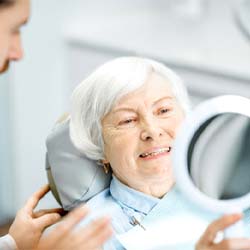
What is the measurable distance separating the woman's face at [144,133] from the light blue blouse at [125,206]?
1 centimetres

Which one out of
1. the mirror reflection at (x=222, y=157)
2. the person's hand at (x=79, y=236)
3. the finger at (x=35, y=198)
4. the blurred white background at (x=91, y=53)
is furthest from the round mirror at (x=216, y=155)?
the blurred white background at (x=91, y=53)

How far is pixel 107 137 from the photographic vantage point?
3.21 ft

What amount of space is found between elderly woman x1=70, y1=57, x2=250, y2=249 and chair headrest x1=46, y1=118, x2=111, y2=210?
33mm

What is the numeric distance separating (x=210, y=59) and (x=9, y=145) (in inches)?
21.6

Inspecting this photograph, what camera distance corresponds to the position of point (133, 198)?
38.2 inches

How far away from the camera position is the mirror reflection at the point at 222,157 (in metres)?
0.84

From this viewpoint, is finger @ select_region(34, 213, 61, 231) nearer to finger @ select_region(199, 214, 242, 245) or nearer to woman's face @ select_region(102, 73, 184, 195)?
woman's face @ select_region(102, 73, 184, 195)

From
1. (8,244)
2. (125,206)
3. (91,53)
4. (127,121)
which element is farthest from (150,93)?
(91,53)

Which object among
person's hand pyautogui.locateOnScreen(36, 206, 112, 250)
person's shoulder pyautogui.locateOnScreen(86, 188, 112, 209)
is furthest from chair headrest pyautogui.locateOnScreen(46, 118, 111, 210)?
person's hand pyautogui.locateOnScreen(36, 206, 112, 250)

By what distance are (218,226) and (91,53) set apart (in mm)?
1177

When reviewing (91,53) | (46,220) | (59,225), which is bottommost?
(91,53)

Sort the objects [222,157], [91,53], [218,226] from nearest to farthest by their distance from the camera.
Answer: [218,226] → [222,157] → [91,53]

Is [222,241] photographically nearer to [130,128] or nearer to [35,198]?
[130,128]

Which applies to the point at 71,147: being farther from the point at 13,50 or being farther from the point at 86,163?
the point at 13,50
